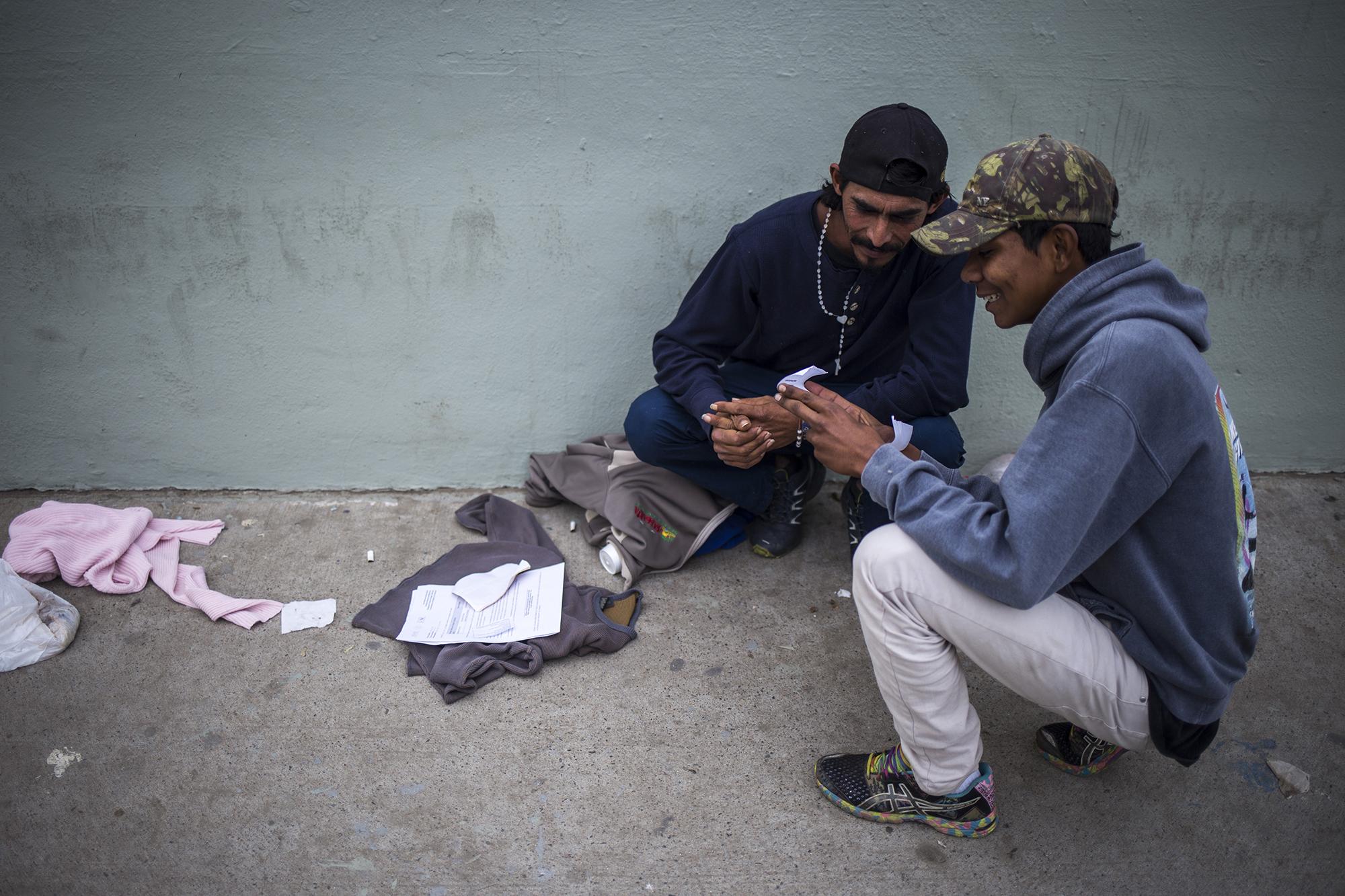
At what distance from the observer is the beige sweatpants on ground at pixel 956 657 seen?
6.08 ft

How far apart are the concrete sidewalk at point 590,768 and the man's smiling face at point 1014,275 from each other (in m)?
1.20

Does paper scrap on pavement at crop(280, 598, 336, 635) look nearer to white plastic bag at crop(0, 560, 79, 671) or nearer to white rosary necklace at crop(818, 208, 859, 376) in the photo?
white plastic bag at crop(0, 560, 79, 671)

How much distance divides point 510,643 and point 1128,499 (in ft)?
5.56

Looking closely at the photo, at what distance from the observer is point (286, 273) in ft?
9.92

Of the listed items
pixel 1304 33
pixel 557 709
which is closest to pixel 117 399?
pixel 557 709

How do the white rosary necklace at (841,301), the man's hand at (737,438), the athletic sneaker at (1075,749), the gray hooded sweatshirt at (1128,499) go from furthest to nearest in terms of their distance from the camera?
the white rosary necklace at (841,301) → the man's hand at (737,438) → the athletic sneaker at (1075,749) → the gray hooded sweatshirt at (1128,499)

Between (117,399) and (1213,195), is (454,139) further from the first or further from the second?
(1213,195)

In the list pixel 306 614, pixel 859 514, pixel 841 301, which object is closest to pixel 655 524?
pixel 859 514

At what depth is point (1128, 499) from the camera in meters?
1.67

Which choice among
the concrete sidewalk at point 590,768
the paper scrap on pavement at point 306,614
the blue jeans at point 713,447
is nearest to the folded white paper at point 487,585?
the concrete sidewalk at point 590,768

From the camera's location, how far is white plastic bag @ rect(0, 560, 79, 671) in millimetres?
2568

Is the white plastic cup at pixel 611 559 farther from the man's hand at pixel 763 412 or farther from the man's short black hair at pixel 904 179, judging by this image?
the man's short black hair at pixel 904 179

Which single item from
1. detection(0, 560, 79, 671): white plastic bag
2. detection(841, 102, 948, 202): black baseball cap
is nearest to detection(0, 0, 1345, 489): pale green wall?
detection(841, 102, 948, 202): black baseball cap

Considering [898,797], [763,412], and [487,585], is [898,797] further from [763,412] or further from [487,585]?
[487,585]
